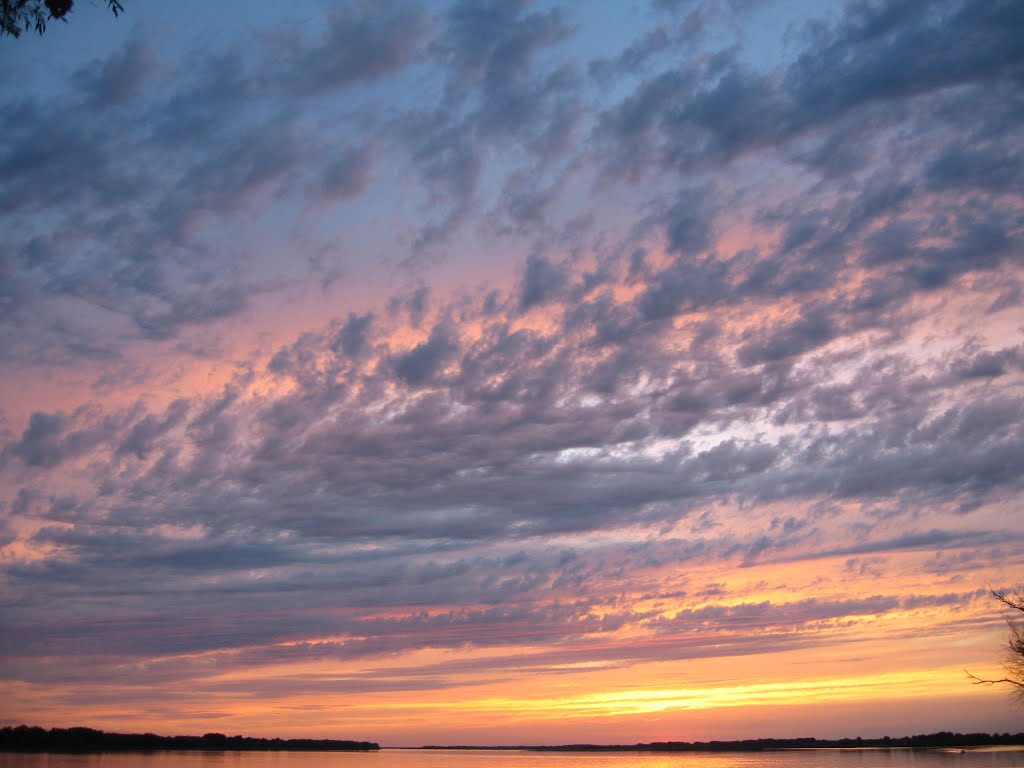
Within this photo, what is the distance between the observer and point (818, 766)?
5625 inches

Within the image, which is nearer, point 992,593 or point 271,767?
point 992,593

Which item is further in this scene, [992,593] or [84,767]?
[84,767]

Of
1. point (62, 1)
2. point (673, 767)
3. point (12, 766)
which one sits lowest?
point (673, 767)

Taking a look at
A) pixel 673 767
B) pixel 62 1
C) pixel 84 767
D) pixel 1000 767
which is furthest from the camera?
pixel 673 767

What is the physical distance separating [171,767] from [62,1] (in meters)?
132

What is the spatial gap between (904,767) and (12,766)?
118605mm

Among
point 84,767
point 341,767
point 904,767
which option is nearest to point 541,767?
point 341,767

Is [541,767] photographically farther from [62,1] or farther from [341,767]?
[62,1]

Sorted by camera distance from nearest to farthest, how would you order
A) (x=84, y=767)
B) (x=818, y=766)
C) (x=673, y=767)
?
(x=84, y=767)
(x=818, y=766)
(x=673, y=767)

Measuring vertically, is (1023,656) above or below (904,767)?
above

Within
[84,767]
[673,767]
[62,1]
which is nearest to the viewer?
[62,1]

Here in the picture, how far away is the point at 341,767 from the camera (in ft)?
529

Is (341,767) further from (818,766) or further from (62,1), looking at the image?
(62,1)

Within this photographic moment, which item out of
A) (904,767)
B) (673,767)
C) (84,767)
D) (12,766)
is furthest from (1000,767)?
(12,766)
